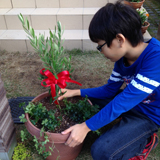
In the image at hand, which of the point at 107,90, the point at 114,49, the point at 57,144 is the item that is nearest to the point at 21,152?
the point at 57,144

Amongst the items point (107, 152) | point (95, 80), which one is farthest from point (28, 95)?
point (107, 152)

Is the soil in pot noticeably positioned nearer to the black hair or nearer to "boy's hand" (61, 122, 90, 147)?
"boy's hand" (61, 122, 90, 147)

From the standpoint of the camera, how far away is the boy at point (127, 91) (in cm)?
114

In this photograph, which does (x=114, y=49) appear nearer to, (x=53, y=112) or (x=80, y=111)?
(x=80, y=111)

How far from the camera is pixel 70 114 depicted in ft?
4.89

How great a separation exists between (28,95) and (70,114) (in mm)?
1023

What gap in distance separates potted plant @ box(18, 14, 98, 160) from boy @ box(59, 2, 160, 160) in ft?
0.41

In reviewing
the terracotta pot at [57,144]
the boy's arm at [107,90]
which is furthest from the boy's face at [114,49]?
the terracotta pot at [57,144]

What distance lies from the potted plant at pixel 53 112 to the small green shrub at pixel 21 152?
0.79 feet

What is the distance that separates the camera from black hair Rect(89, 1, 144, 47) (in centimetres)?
112

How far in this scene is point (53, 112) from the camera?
1438 mm

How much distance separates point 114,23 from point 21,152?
134 cm

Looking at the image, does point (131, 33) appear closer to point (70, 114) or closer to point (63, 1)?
point (70, 114)

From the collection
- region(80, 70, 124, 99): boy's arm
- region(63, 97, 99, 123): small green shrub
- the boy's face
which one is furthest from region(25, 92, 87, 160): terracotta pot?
the boy's face
